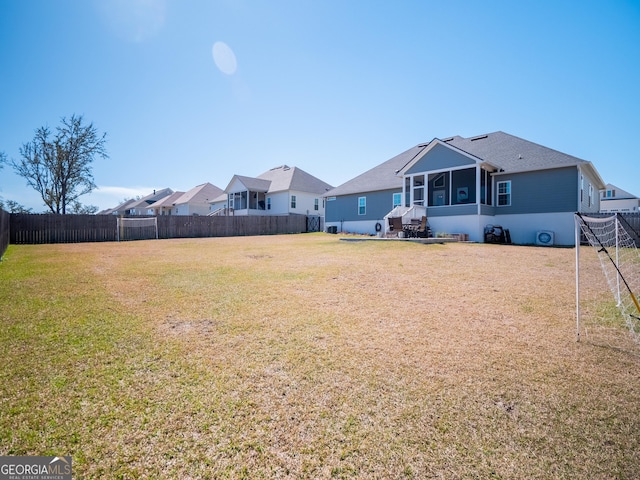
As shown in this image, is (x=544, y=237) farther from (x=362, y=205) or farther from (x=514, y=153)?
(x=362, y=205)

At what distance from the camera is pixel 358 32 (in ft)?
39.2

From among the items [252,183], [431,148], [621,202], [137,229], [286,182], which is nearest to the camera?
[431,148]

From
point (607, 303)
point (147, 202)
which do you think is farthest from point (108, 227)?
point (147, 202)

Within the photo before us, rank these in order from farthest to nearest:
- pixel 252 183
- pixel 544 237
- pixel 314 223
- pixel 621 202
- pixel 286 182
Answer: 1. pixel 621 202
2. pixel 252 183
3. pixel 286 182
4. pixel 314 223
5. pixel 544 237

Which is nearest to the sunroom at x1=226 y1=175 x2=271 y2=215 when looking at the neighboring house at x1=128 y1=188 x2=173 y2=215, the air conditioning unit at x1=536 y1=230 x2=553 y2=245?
the air conditioning unit at x1=536 y1=230 x2=553 y2=245

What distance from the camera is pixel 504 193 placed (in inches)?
685

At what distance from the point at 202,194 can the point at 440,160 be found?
36083mm

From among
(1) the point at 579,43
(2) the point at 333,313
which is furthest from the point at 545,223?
(2) the point at 333,313

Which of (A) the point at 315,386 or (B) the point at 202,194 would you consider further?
(B) the point at 202,194

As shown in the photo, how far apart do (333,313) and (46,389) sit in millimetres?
3393

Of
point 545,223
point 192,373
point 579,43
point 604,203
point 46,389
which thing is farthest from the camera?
point 604,203

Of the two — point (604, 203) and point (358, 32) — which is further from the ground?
point (358, 32)

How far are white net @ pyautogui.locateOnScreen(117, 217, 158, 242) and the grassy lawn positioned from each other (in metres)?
17.3

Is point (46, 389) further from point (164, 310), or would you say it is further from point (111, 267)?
point (111, 267)
